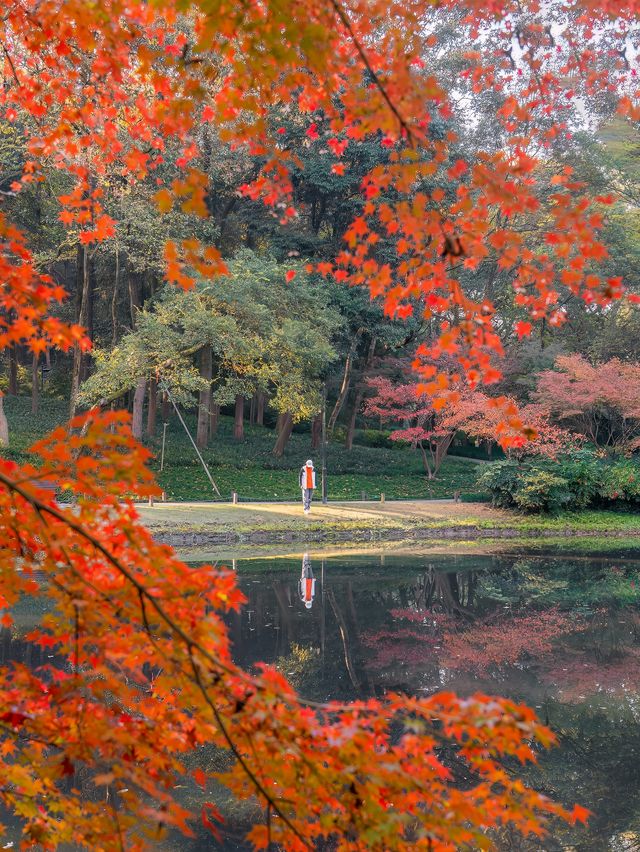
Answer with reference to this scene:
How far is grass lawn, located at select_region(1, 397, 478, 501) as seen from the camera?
23141 mm

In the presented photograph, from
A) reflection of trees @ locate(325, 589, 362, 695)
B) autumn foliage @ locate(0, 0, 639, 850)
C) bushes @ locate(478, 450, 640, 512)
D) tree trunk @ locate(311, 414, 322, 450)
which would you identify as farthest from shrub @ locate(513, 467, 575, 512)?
autumn foliage @ locate(0, 0, 639, 850)

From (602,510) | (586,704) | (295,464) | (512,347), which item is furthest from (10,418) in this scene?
(586,704)

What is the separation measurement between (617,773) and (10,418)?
Answer: 78.8 feet

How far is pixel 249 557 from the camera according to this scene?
14648mm

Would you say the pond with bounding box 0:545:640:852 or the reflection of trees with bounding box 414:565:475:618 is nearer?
the pond with bounding box 0:545:640:852

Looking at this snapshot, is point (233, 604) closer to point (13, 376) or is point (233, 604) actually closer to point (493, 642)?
point (493, 642)

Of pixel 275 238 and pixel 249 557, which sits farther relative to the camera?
pixel 275 238

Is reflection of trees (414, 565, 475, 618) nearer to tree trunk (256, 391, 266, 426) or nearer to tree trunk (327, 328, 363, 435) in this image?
tree trunk (327, 328, 363, 435)

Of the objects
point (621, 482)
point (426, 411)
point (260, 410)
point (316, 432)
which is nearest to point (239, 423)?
point (316, 432)

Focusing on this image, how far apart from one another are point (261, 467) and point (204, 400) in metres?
2.84

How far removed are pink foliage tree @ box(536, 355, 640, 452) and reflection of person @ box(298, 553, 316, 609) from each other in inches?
Answer: 394

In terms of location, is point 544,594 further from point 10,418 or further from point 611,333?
point 10,418

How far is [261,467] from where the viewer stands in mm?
25984

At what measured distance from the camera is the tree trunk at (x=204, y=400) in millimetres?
23625
